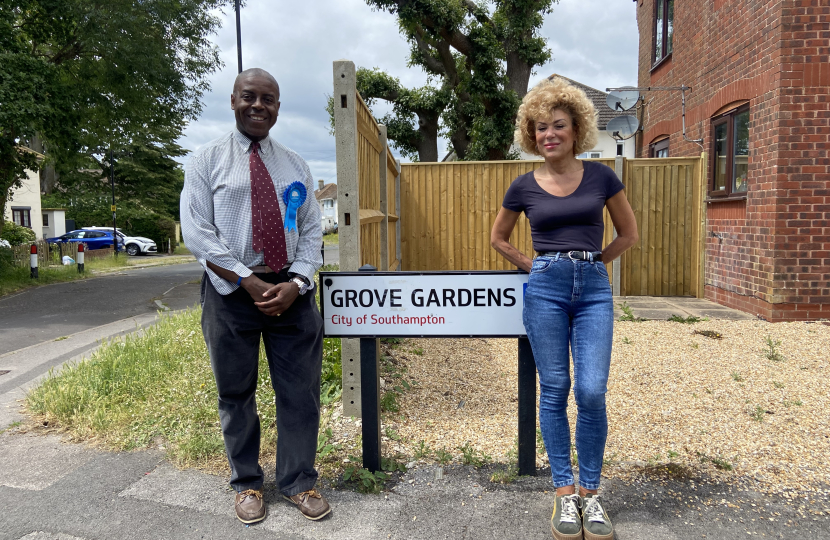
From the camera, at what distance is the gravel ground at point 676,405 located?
10.8 feet

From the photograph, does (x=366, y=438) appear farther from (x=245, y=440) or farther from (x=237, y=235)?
(x=237, y=235)

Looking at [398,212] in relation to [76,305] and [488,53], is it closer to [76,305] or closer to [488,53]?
[76,305]

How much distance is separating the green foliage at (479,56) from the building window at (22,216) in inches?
922

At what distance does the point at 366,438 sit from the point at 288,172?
56.2 inches

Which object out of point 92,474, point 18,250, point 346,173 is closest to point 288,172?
point 346,173

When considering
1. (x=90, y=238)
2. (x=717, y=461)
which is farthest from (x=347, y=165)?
(x=90, y=238)

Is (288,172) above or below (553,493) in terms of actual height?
above

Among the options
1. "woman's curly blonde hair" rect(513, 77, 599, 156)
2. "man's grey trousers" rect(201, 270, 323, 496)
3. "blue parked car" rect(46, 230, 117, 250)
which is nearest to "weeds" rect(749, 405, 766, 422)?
"woman's curly blonde hair" rect(513, 77, 599, 156)

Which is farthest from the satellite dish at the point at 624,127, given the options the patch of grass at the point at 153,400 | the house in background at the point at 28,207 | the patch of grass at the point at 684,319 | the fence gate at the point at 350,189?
the house in background at the point at 28,207

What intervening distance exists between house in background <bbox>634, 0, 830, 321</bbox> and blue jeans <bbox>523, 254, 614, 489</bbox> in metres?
5.42

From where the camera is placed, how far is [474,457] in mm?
3338

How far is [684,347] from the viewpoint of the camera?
232 inches

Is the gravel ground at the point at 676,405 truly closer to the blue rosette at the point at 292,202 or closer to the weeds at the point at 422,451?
the weeds at the point at 422,451

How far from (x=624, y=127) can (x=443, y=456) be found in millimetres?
8459
